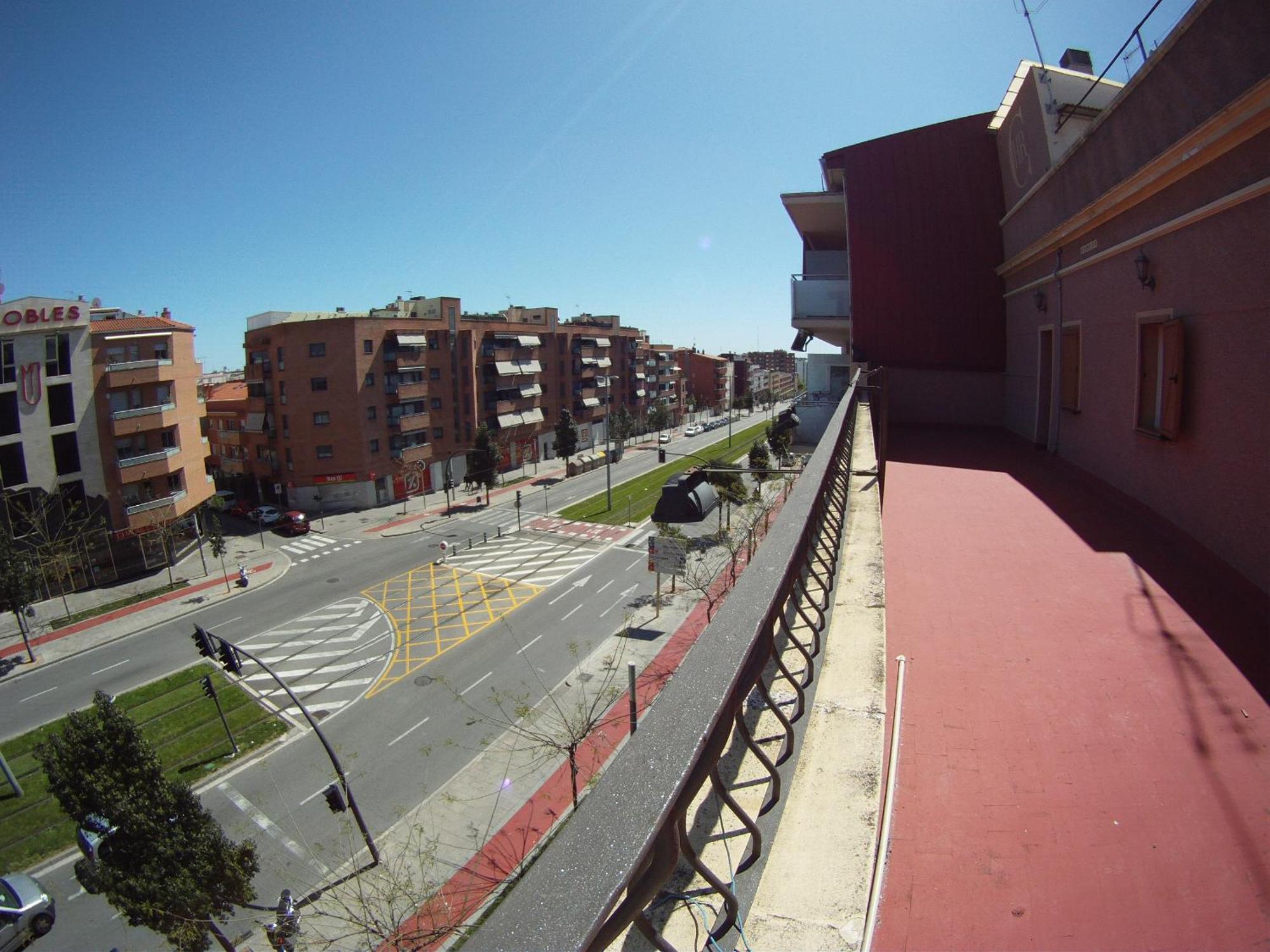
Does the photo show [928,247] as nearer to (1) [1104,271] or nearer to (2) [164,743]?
(1) [1104,271]

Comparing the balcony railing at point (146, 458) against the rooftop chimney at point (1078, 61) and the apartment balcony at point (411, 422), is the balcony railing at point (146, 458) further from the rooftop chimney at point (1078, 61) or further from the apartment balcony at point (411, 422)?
the rooftop chimney at point (1078, 61)

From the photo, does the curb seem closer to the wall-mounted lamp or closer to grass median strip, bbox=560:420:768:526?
grass median strip, bbox=560:420:768:526

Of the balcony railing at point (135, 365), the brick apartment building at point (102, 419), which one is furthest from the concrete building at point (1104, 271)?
the brick apartment building at point (102, 419)

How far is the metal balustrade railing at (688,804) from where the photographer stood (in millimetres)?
873

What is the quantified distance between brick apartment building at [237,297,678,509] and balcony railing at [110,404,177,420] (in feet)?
33.4

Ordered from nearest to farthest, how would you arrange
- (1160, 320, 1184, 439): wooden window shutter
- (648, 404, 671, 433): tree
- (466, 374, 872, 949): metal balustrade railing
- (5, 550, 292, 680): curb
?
(466, 374, 872, 949): metal balustrade railing
(1160, 320, 1184, 439): wooden window shutter
(5, 550, 292, 680): curb
(648, 404, 671, 433): tree

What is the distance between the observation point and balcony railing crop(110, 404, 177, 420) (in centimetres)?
2820

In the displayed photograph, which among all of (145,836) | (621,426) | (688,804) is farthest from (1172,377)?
(621,426)

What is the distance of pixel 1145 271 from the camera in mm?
6117

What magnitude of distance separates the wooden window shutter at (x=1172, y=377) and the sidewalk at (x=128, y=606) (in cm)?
2964

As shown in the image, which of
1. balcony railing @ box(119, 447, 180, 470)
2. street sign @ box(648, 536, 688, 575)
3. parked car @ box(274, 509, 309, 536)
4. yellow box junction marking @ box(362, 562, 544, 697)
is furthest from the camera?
parked car @ box(274, 509, 309, 536)

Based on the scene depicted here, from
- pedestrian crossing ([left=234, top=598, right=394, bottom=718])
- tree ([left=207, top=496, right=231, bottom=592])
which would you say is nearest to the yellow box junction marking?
pedestrian crossing ([left=234, top=598, right=394, bottom=718])

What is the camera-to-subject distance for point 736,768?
223 cm

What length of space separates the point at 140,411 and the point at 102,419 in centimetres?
141
